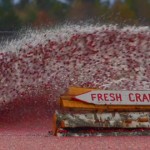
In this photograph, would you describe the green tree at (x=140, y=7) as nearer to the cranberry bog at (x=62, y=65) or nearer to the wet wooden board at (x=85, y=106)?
the cranberry bog at (x=62, y=65)

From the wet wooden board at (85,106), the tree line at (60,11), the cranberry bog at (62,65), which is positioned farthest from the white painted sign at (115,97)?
the cranberry bog at (62,65)

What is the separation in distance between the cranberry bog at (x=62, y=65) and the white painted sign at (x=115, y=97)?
1.07 metres

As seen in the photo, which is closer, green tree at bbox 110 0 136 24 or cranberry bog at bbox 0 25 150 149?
green tree at bbox 110 0 136 24

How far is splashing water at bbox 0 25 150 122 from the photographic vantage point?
820 cm

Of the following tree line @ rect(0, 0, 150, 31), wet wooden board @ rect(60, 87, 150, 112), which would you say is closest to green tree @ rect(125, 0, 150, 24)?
tree line @ rect(0, 0, 150, 31)

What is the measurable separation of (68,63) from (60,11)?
1126 mm

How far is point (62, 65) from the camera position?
27.4 ft

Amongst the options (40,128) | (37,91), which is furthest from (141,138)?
(37,91)

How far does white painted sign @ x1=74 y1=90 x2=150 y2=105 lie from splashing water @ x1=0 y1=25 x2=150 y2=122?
111 cm

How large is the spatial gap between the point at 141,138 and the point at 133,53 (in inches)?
89.7

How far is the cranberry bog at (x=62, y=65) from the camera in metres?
8.17

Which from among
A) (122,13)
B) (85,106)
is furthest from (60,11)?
(85,106)

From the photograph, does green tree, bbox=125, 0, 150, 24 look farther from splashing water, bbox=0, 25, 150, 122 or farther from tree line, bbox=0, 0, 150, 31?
splashing water, bbox=0, 25, 150, 122

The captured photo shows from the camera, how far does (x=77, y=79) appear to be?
8242 mm
